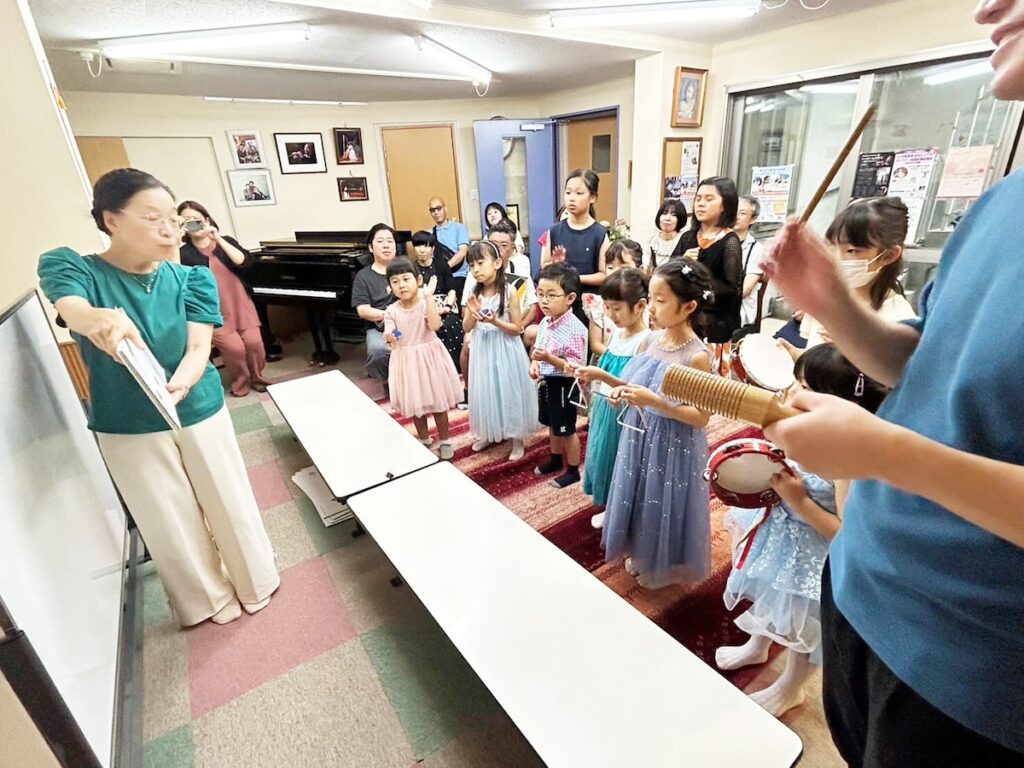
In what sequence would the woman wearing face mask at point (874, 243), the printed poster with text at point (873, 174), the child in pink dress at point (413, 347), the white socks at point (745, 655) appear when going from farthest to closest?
the printed poster with text at point (873, 174), the child in pink dress at point (413, 347), the woman wearing face mask at point (874, 243), the white socks at point (745, 655)

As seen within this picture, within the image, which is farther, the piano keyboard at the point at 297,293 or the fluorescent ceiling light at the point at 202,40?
the piano keyboard at the point at 297,293

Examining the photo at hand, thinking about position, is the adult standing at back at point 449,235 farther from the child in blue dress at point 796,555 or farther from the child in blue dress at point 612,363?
the child in blue dress at point 796,555

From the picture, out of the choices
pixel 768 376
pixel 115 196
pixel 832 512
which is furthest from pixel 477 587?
pixel 115 196

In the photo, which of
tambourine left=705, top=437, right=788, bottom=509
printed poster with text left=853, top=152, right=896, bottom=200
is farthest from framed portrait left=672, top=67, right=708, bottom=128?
tambourine left=705, top=437, right=788, bottom=509

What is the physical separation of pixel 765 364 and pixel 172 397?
6.34 feet

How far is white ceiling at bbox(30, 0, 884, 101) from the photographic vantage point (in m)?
2.63

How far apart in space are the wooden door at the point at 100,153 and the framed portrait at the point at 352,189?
80.1 inches

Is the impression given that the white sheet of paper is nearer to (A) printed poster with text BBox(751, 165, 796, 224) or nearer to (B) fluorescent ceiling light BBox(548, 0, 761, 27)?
(B) fluorescent ceiling light BBox(548, 0, 761, 27)

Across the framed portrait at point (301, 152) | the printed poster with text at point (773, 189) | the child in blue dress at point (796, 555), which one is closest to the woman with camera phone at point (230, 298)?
the framed portrait at point (301, 152)

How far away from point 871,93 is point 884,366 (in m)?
4.19

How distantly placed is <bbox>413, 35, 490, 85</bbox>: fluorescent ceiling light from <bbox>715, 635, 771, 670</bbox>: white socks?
392 cm

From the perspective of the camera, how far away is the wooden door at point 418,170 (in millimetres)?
5805

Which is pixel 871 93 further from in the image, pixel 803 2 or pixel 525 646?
pixel 525 646

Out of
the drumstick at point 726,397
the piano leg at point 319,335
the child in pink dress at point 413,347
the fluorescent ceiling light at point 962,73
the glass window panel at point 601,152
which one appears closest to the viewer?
the drumstick at point 726,397
